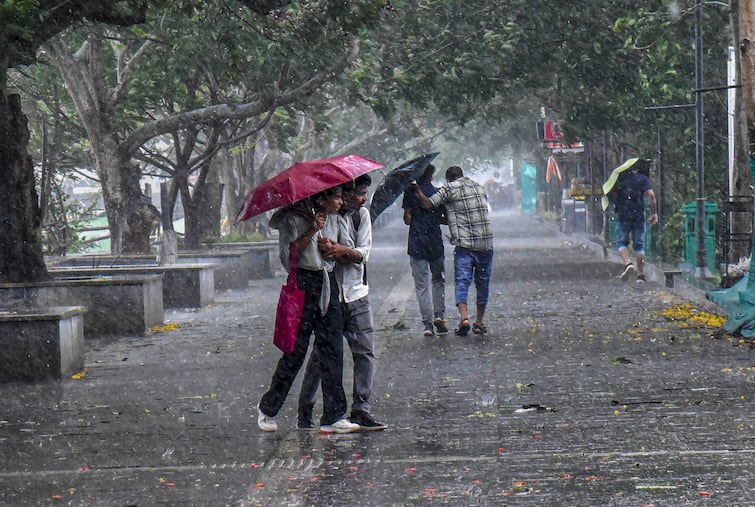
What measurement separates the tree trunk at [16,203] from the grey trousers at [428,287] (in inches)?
177

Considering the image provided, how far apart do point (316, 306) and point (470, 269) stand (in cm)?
593

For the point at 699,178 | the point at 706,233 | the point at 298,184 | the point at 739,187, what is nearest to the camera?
the point at 298,184

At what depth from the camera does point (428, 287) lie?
14430 mm

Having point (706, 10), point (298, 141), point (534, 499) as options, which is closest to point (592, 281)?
point (706, 10)

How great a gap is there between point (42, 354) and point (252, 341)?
132 inches

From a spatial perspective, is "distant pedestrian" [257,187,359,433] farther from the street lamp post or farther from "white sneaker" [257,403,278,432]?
the street lamp post

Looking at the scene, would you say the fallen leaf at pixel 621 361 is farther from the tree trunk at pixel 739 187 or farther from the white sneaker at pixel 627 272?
the white sneaker at pixel 627 272

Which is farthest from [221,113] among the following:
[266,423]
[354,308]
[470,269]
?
[266,423]

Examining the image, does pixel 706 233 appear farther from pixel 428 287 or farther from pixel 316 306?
pixel 316 306

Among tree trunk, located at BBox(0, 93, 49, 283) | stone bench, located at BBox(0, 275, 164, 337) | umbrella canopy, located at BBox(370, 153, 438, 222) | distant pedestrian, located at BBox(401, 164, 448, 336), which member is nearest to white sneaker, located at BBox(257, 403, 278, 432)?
umbrella canopy, located at BBox(370, 153, 438, 222)

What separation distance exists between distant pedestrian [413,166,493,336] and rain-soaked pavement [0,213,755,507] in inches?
18.7

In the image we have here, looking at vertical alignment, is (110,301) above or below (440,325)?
above

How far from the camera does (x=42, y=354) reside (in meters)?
11.9

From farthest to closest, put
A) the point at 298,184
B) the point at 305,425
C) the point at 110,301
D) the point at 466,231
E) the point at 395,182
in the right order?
the point at 110,301 → the point at 466,231 → the point at 395,182 → the point at 305,425 → the point at 298,184
